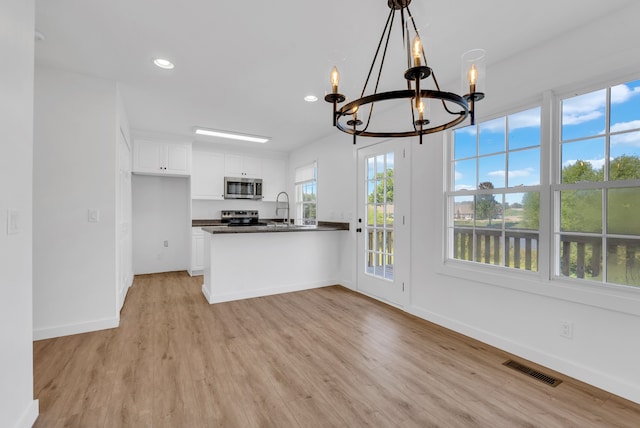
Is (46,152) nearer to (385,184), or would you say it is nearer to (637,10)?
(385,184)

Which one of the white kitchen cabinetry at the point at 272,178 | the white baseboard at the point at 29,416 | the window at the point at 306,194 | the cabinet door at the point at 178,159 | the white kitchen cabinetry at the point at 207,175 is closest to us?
the white baseboard at the point at 29,416

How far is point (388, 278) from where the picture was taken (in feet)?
12.4

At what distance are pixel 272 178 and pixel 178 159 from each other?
6.01ft

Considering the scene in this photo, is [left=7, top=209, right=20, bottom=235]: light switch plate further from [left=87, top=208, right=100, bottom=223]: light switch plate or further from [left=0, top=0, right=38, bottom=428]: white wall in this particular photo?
[left=87, top=208, right=100, bottom=223]: light switch plate

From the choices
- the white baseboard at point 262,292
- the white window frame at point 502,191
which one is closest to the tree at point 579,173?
the white window frame at point 502,191

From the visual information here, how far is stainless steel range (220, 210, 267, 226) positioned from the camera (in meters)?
5.85

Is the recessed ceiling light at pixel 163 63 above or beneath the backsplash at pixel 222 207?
above

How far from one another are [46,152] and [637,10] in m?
4.58

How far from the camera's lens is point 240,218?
6.02 meters

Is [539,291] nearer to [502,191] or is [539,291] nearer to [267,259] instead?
[502,191]

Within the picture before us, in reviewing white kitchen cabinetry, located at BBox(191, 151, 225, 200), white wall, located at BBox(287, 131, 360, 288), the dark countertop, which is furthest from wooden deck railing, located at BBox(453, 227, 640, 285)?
white kitchen cabinetry, located at BBox(191, 151, 225, 200)

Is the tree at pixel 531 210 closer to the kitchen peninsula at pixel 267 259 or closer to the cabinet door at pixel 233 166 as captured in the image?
the kitchen peninsula at pixel 267 259

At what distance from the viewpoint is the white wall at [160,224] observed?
535cm

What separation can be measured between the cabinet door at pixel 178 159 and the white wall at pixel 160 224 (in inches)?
18.1
